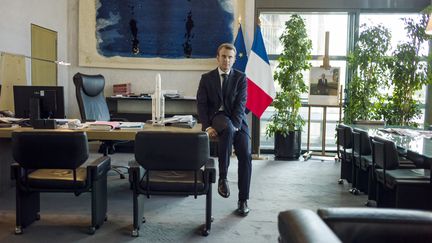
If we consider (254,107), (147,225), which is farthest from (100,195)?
(254,107)

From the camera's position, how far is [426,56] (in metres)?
5.97

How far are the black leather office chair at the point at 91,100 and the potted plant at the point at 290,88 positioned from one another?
8.87 ft

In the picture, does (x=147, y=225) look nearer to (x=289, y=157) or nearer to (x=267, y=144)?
(x=289, y=157)

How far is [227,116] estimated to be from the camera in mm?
3559

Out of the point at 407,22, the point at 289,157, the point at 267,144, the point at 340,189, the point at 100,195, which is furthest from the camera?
the point at 267,144

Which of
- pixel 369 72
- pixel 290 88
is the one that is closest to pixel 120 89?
pixel 290 88

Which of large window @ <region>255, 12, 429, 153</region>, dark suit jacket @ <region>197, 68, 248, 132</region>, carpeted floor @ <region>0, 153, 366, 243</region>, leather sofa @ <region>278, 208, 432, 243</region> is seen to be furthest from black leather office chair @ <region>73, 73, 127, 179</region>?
leather sofa @ <region>278, 208, 432, 243</region>

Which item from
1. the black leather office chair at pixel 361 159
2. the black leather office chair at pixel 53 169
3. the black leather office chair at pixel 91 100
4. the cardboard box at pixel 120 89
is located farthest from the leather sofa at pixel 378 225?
the cardboard box at pixel 120 89

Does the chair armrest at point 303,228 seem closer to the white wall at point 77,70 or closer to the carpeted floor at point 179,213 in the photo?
the carpeted floor at point 179,213

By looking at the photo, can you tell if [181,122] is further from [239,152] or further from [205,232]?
[205,232]

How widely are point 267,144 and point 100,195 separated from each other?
15.1 feet

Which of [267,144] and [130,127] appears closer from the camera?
[130,127]

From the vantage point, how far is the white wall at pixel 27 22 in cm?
500

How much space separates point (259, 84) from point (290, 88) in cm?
52
